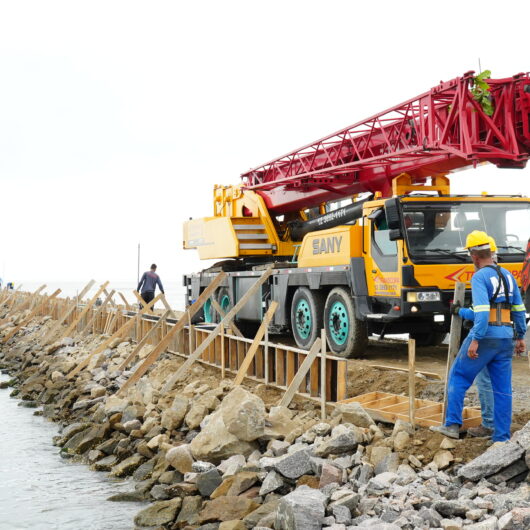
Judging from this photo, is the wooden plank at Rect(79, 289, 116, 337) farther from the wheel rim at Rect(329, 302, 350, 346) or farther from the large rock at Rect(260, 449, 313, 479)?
the large rock at Rect(260, 449, 313, 479)

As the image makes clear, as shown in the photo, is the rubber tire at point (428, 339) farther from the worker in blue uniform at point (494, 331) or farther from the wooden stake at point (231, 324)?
the worker in blue uniform at point (494, 331)

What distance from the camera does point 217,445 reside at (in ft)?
26.8

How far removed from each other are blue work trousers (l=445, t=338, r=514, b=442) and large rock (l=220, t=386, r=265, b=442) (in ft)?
8.08

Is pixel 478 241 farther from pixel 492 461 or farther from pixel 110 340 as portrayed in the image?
pixel 110 340

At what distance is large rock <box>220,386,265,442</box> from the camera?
805cm

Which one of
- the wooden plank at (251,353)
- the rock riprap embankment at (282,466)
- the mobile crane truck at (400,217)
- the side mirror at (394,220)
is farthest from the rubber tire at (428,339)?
the rock riprap embankment at (282,466)

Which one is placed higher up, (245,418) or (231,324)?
(231,324)

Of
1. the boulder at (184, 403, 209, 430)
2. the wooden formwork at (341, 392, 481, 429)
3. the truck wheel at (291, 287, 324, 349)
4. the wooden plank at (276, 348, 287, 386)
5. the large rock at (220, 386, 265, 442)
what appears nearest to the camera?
the wooden formwork at (341, 392, 481, 429)

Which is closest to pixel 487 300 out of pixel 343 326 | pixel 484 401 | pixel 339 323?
pixel 484 401

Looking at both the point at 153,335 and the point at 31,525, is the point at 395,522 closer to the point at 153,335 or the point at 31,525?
the point at 31,525

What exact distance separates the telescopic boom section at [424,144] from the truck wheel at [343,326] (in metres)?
2.06

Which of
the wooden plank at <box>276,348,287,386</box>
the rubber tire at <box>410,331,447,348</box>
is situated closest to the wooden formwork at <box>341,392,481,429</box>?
the wooden plank at <box>276,348,287,386</box>

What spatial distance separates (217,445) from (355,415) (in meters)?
1.77

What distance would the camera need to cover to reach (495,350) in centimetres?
644
